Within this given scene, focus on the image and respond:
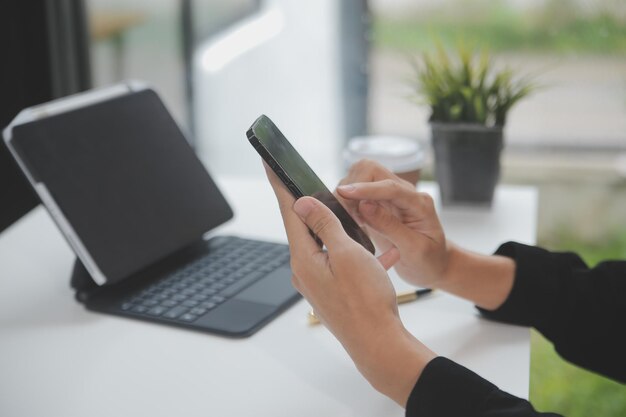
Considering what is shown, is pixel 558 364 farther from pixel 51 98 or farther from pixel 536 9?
pixel 51 98

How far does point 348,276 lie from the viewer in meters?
0.62

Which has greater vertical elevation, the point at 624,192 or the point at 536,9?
the point at 536,9

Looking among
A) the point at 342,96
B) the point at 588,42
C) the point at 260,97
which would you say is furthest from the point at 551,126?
the point at 260,97

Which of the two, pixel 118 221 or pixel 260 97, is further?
pixel 260 97

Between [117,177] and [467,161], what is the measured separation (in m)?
0.50

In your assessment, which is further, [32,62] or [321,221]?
[32,62]

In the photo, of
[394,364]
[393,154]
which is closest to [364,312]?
[394,364]

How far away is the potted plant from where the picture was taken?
1120 mm

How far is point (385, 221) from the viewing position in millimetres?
791

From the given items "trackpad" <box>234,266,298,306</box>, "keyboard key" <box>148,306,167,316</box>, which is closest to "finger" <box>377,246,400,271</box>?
"trackpad" <box>234,266,298,306</box>

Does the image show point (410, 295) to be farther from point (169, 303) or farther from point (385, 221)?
point (169, 303)

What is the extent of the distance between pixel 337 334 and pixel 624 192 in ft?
3.87

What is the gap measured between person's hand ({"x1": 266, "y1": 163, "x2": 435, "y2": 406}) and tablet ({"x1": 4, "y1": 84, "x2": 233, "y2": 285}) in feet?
0.96

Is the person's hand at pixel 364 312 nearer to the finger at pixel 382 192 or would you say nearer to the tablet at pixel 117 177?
the finger at pixel 382 192
